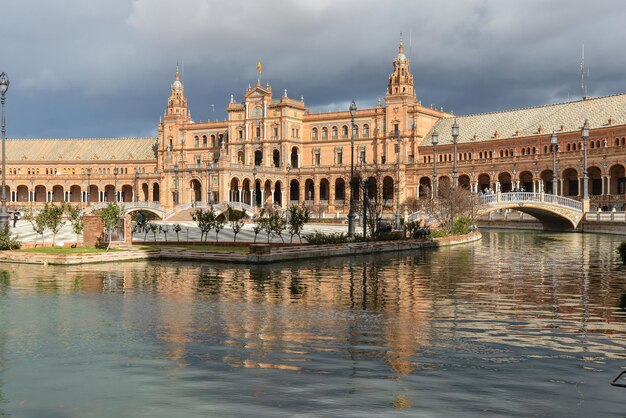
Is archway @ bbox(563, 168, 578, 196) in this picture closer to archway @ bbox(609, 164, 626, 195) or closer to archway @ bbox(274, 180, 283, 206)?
archway @ bbox(609, 164, 626, 195)

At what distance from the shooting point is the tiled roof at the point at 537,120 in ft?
298

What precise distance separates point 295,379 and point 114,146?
446ft

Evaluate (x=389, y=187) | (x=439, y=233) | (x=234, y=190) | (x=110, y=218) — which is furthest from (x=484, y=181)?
(x=110, y=218)

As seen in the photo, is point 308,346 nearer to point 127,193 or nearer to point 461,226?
point 461,226

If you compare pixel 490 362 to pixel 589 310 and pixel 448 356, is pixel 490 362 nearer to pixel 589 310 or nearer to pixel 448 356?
pixel 448 356

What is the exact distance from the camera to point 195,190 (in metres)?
113

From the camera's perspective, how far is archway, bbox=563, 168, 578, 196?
8981 cm

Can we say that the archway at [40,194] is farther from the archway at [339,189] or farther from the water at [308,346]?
the water at [308,346]

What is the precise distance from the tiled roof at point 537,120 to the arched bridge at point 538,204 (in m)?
24.5

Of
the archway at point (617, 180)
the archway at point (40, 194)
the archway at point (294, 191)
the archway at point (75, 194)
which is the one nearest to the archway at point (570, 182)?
the archway at point (617, 180)

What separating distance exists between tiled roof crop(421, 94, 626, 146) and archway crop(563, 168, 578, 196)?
6081mm

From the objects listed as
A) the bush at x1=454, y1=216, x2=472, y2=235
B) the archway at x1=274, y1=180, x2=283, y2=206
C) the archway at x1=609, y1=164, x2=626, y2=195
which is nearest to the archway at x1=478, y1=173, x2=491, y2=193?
the archway at x1=609, y1=164, x2=626, y2=195

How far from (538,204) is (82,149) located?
99216mm

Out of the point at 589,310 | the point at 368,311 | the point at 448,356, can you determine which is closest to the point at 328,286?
the point at 368,311
